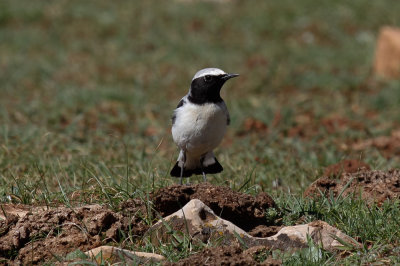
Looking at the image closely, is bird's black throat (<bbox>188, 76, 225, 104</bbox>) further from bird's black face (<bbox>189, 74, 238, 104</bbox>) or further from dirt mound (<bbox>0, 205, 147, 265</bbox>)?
dirt mound (<bbox>0, 205, 147, 265</bbox>)

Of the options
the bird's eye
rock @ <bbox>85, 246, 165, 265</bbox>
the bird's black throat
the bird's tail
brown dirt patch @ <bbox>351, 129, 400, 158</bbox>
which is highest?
the bird's eye

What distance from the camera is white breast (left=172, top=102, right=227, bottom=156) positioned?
568 cm

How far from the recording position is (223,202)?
4824 mm

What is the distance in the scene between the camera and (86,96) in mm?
10648

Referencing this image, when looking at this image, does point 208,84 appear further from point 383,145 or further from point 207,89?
point 383,145

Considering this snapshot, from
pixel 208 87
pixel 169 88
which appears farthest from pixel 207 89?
pixel 169 88

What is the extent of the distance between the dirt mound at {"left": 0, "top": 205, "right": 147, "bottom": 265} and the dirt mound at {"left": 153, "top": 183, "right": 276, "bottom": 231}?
0.27 meters

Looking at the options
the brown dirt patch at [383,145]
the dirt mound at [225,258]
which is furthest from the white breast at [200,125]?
the brown dirt patch at [383,145]

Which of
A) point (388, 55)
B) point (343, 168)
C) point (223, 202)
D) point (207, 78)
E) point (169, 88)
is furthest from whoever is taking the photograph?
point (388, 55)

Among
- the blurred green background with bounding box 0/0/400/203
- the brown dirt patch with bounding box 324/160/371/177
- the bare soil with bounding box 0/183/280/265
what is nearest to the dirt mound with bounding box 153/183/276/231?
the bare soil with bounding box 0/183/280/265

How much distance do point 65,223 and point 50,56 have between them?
376 inches

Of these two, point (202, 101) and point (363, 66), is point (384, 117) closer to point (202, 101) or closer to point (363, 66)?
point (363, 66)

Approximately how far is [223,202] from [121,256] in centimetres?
96

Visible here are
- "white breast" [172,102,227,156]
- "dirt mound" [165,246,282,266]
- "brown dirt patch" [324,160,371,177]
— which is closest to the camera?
"dirt mound" [165,246,282,266]
